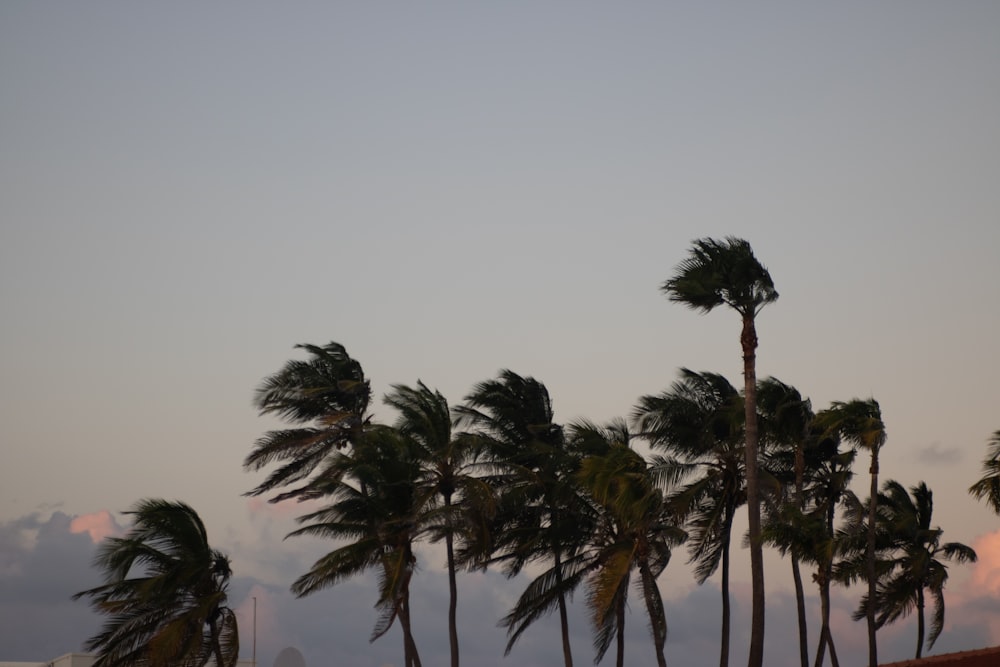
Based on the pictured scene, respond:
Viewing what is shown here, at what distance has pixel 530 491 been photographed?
4741cm

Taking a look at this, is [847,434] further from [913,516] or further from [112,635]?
[112,635]

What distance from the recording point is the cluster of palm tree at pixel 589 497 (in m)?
41.0

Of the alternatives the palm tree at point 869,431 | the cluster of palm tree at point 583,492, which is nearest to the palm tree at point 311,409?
the cluster of palm tree at point 583,492

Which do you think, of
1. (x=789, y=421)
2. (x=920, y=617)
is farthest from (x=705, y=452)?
(x=920, y=617)

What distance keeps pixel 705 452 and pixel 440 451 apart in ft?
27.9

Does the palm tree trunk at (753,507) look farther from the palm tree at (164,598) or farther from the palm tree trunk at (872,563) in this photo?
the palm tree at (164,598)

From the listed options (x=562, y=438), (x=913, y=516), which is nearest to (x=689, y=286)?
(x=562, y=438)

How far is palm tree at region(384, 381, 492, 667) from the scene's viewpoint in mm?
45338

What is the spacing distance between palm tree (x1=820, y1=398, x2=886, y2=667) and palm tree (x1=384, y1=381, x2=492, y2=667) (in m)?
10.9

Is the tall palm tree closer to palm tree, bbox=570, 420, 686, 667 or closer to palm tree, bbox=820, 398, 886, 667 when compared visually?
palm tree, bbox=570, 420, 686, 667

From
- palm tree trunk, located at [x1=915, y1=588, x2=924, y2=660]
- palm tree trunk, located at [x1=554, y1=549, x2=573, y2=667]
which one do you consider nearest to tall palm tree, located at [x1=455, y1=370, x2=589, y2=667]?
palm tree trunk, located at [x1=554, y1=549, x2=573, y2=667]

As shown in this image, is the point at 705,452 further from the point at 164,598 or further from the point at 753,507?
the point at 164,598

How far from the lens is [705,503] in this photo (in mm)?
44781

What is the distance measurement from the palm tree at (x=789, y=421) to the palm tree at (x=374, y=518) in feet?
38.0
